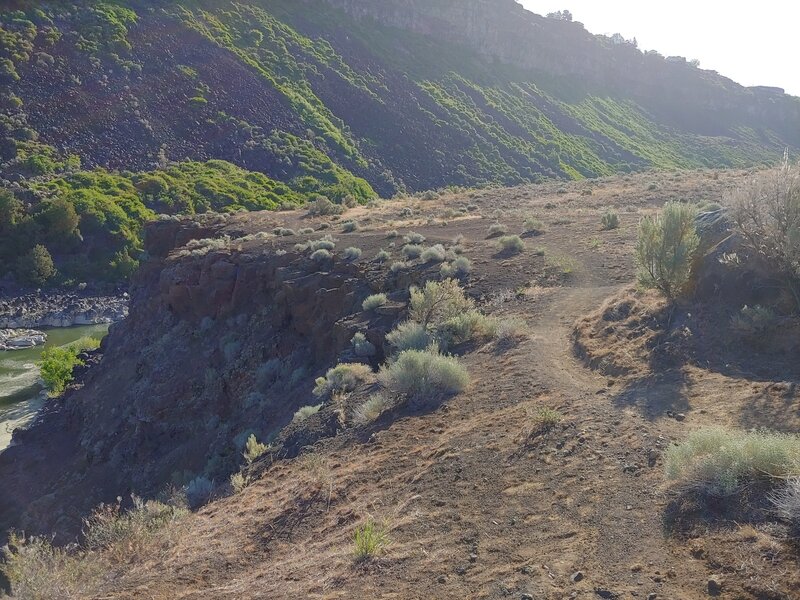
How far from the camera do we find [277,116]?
51.6 meters

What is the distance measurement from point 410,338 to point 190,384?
824cm

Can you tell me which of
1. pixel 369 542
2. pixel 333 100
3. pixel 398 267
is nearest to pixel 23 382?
pixel 398 267

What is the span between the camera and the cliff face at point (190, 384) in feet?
43.2

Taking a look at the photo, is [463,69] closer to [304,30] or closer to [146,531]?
[304,30]

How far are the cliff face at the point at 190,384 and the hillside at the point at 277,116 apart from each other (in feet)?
64.3

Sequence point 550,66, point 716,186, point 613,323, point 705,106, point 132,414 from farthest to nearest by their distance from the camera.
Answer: point 705,106 → point 550,66 → point 716,186 → point 132,414 → point 613,323

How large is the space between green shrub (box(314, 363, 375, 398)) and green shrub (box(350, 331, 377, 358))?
0.69m

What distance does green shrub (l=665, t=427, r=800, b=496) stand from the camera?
4355 mm

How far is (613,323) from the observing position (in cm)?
934

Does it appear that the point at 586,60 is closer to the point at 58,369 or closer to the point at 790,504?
the point at 58,369

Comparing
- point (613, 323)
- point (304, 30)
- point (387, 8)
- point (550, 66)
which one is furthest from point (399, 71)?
point (613, 323)

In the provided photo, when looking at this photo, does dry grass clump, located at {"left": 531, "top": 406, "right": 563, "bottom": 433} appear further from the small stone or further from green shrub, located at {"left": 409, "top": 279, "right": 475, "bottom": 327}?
green shrub, located at {"left": 409, "top": 279, "right": 475, "bottom": 327}

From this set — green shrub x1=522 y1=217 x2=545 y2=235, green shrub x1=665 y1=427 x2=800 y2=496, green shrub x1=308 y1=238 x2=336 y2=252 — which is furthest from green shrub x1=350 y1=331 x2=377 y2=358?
green shrub x1=522 y1=217 x2=545 y2=235

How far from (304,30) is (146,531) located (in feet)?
218
